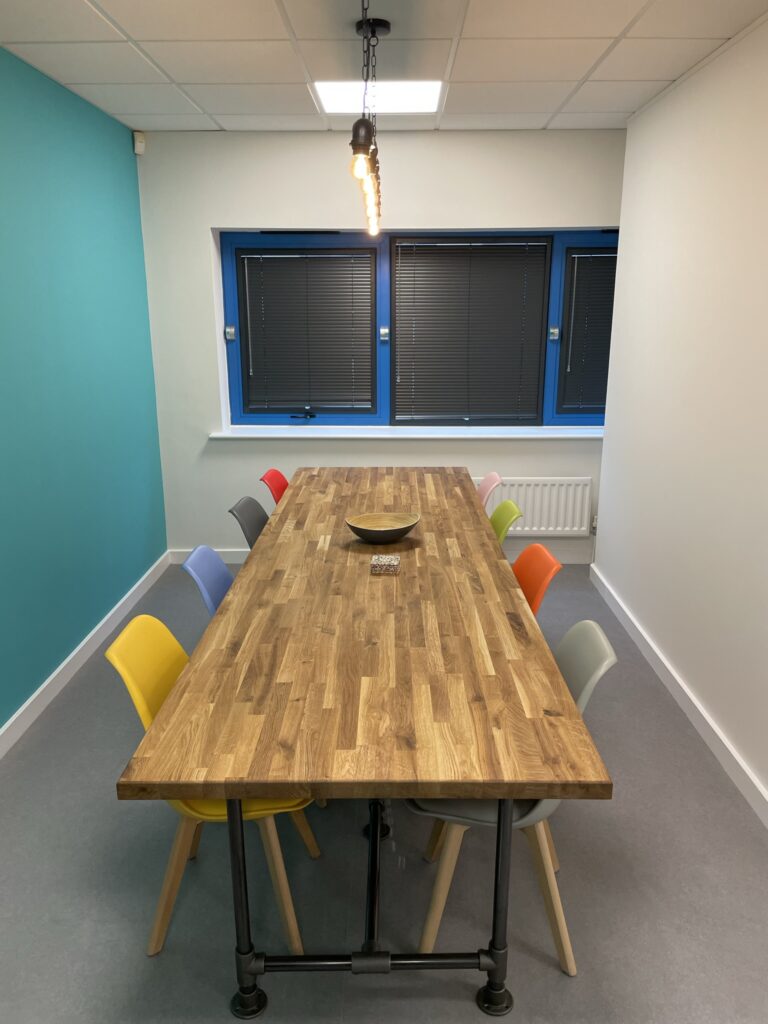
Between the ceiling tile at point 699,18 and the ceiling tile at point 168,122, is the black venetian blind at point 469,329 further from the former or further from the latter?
the ceiling tile at point 699,18

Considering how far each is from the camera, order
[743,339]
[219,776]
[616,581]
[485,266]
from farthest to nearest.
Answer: [485,266] < [616,581] < [743,339] < [219,776]

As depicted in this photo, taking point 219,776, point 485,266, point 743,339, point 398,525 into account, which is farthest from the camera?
point 485,266

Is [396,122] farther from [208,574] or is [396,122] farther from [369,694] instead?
[369,694]

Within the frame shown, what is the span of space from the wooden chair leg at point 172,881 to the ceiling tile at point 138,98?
346 centimetres

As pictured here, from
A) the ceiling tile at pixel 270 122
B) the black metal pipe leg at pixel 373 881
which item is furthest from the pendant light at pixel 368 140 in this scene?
the black metal pipe leg at pixel 373 881

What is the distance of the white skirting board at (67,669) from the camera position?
314 centimetres

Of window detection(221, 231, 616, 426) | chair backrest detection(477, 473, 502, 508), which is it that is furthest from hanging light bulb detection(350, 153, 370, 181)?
window detection(221, 231, 616, 426)

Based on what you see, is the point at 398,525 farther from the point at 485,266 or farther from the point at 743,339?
the point at 485,266

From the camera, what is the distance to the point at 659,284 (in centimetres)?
381

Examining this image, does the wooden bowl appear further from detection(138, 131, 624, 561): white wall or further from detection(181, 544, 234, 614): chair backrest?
detection(138, 131, 624, 561): white wall

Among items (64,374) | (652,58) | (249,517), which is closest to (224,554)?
(249,517)

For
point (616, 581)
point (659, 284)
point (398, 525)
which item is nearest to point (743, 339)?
point (659, 284)

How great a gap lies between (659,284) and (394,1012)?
3.45 meters

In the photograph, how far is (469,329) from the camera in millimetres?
5152
